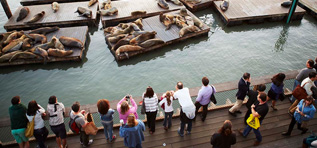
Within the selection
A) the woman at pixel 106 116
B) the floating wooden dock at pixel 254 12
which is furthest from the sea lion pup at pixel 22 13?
the floating wooden dock at pixel 254 12

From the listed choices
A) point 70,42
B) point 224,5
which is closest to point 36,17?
point 70,42

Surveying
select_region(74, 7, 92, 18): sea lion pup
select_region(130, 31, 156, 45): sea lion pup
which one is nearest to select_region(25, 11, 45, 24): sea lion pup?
select_region(74, 7, 92, 18): sea lion pup

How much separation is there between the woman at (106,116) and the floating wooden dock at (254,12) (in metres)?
9.98

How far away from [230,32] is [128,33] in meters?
5.53

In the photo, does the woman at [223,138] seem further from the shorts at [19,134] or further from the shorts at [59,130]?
the shorts at [19,134]

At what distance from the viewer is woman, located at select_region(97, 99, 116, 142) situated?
163 inches

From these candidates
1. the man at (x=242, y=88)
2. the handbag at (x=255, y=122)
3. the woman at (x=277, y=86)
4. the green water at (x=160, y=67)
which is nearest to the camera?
the handbag at (x=255, y=122)

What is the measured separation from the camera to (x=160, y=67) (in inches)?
368

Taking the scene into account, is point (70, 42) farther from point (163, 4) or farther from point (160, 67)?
point (163, 4)

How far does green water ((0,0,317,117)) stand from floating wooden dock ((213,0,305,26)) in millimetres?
1184

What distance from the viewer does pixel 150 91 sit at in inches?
172

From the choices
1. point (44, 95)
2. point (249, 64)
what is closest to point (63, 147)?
point (44, 95)

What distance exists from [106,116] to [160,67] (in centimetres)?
521

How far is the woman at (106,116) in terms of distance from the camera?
4.13 meters
